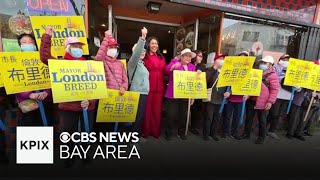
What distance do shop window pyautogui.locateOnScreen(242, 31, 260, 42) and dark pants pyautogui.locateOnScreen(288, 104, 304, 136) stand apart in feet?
6.70

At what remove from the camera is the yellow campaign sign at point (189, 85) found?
12.8ft

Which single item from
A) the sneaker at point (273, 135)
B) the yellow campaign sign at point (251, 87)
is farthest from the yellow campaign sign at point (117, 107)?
the sneaker at point (273, 135)

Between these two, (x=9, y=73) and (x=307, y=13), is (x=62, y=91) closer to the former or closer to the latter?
(x=9, y=73)

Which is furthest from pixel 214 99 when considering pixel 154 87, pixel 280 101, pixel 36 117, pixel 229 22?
pixel 36 117

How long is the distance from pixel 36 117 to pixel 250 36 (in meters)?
5.13

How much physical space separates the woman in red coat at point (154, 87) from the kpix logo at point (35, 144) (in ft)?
5.52

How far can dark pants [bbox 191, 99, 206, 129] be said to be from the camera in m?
4.75

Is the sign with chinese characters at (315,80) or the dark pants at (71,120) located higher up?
the sign with chinese characters at (315,80)

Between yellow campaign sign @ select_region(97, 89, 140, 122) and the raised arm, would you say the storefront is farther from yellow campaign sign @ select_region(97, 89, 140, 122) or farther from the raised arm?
yellow campaign sign @ select_region(97, 89, 140, 122)

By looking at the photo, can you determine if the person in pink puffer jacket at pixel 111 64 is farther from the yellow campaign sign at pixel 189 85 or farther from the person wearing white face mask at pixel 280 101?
the person wearing white face mask at pixel 280 101

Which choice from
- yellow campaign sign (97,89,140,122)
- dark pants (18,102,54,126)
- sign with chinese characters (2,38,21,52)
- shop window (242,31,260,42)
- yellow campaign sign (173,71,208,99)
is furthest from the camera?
shop window (242,31,260,42)

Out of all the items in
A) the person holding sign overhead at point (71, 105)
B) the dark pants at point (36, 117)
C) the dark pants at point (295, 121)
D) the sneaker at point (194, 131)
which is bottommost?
the sneaker at point (194, 131)

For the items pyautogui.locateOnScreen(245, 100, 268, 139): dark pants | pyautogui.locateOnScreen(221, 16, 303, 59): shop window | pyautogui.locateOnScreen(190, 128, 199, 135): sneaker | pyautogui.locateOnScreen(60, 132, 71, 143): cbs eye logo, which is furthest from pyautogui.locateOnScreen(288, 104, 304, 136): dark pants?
pyautogui.locateOnScreen(60, 132, 71, 143): cbs eye logo

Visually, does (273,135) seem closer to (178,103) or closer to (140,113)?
(178,103)
